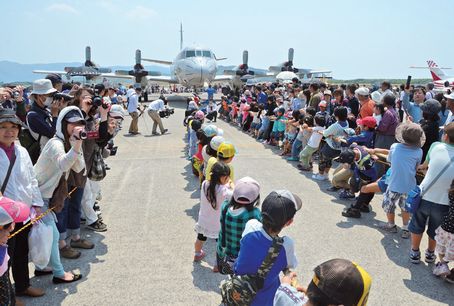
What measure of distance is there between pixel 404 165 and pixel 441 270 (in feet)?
4.41

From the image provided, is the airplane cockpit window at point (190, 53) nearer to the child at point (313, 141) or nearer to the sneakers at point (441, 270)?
the child at point (313, 141)

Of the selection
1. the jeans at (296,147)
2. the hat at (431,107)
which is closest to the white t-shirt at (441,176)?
the hat at (431,107)

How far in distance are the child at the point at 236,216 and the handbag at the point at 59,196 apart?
5.84 feet

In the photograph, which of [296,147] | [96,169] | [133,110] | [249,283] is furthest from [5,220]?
[133,110]

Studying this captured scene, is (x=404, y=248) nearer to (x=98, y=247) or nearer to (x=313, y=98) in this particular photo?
(x=98, y=247)

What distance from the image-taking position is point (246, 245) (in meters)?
2.18

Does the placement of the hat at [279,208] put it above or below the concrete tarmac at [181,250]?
above

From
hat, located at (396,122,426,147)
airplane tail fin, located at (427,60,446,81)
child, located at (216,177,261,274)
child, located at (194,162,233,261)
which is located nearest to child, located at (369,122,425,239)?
hat, located at (396,122,426,147)

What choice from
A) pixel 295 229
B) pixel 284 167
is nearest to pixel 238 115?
pixel 284 167

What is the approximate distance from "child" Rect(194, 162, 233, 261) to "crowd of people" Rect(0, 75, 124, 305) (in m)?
1.33

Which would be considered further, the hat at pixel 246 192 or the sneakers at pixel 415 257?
the sneakers at pixel 415 257

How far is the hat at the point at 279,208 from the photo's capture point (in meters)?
2.13

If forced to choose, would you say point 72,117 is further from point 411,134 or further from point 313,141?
point 313,141

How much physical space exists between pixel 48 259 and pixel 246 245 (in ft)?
7.46
